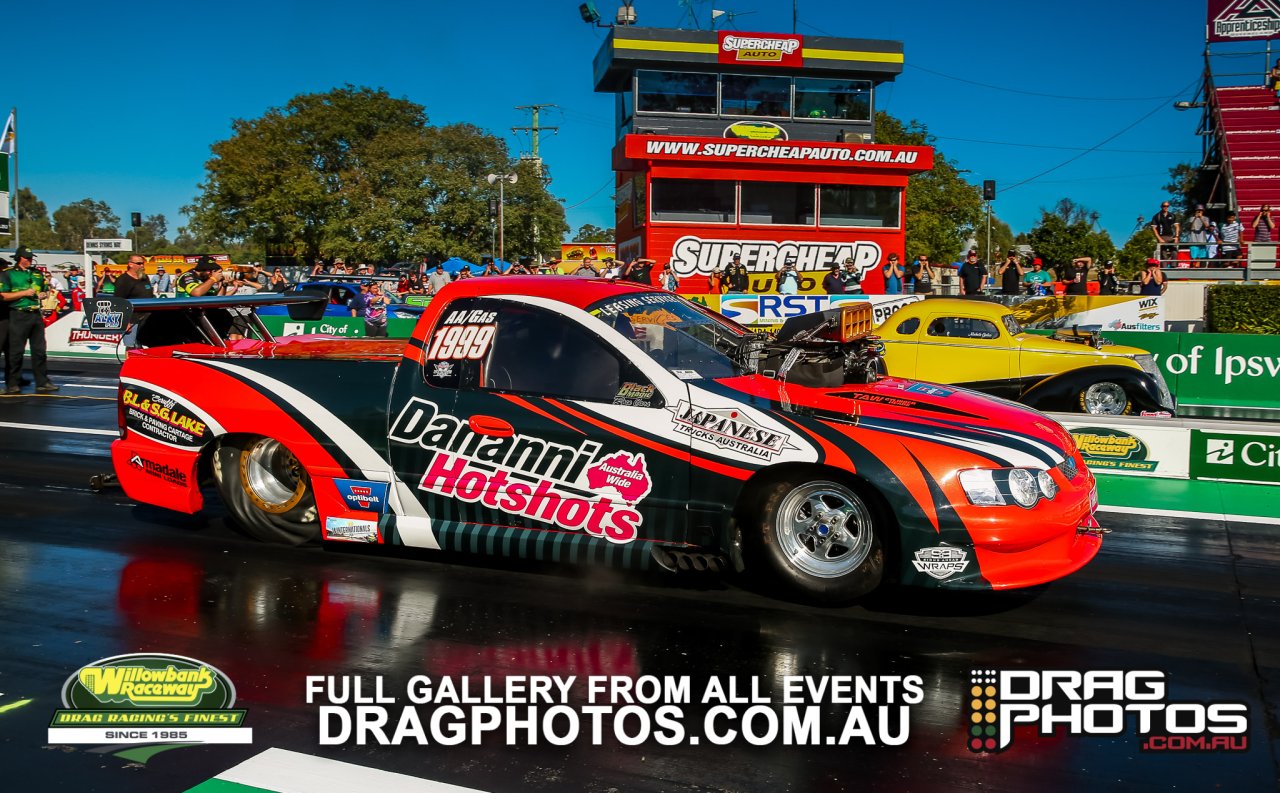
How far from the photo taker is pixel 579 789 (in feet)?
12.0

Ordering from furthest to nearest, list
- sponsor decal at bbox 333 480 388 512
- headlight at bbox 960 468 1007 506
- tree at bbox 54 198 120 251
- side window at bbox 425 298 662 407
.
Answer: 1. tree at bbox 54 198 120 251
2. sponsor decal at bbox 333 480 388 512
3. side window at bbox 425 298 662 407
4. headlight at bbox 960 468 1007 506

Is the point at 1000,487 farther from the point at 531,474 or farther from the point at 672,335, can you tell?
the point at 531,474

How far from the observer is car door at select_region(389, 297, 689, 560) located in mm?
5535

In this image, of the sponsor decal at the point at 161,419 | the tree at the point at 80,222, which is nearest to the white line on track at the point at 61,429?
the sponsor decal at the point at 161,419

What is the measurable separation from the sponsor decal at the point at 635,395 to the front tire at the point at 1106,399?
29.1 ft

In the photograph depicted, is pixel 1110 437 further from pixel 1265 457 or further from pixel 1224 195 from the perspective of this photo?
pixel 1224 195

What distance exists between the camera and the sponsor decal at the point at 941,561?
5039 mm

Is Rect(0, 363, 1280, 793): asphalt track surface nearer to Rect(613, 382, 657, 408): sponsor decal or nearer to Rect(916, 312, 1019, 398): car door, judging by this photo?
Rect(613, 382, 657, 408): sponsor decal

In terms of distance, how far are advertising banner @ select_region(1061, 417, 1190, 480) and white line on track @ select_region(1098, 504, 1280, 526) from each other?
1.33 m

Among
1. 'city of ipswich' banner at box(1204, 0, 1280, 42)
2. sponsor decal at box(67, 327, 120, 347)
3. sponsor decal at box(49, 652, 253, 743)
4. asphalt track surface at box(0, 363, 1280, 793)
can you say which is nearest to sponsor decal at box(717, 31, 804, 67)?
sponsor decal at box(67, 327, 120, 347)

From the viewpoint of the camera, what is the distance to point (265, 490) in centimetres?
671

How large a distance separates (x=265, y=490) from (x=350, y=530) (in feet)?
2.84

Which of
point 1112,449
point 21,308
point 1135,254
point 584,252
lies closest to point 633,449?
point 1112,449

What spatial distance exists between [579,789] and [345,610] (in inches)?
90.8
